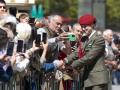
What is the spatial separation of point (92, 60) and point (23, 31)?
134 centimetres

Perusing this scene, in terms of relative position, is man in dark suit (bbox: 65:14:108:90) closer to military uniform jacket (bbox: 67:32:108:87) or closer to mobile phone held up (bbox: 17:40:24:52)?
military uniform jacket (bbox: 67:32:108:87)

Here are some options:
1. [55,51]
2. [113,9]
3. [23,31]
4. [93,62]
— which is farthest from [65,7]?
[23,31]

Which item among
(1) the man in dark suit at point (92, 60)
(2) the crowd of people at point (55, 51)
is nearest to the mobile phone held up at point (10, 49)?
(2) the crowd of people at point (55, 51)

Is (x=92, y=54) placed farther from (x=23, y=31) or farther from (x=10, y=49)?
(x=10, y=49)

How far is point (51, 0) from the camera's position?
74000 mm

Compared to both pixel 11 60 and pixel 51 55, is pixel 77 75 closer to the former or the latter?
pixel 51 55

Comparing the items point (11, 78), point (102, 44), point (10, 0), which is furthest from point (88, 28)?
point (10, 0)

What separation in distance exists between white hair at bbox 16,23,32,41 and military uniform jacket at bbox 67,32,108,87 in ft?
3.41

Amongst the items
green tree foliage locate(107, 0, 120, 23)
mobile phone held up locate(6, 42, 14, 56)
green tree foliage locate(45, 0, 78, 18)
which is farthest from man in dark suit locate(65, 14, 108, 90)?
green tree foliage locate(107, 0, 120, 23)

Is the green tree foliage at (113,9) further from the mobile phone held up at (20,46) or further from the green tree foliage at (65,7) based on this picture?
the mobile phone held up at (20,46)

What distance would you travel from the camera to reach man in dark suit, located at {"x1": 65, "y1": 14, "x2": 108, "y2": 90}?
35.0 ft

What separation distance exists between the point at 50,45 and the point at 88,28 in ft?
2.24

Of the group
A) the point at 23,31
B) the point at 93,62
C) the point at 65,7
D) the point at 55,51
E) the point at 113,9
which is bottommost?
the point at 113,9

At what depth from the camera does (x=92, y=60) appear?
10.7 m
